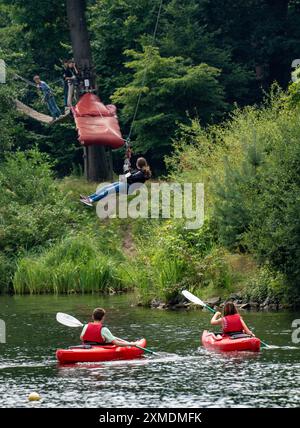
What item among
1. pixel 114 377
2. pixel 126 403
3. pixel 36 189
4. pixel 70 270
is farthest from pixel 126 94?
pixel 126 403

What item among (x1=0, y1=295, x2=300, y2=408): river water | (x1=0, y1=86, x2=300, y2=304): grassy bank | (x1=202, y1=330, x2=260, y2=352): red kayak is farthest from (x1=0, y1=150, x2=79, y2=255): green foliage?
(x1=202, y1=330, x2=260, y2=352): red kayak

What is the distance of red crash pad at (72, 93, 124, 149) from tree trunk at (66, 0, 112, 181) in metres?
2.99

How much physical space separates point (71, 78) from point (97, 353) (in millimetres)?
17951

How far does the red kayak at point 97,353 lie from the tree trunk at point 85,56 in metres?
19.5

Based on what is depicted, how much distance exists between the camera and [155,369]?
86.2 feet

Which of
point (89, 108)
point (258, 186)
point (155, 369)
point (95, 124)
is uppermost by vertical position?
point (89, 108)

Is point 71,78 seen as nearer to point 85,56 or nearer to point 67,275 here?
point 85,56

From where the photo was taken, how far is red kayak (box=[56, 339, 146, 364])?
26984mm

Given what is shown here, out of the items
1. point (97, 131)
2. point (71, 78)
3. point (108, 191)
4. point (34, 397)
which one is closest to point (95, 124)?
point (97, 131)

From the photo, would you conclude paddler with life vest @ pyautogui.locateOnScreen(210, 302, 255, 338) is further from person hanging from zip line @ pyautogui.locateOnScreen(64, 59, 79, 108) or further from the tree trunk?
the tree trunk

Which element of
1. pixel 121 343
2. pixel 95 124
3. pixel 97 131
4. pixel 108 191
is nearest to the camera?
pixel 121 343

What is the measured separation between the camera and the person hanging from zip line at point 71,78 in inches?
1716

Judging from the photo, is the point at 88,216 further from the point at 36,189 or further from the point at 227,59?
the point at 227,59
